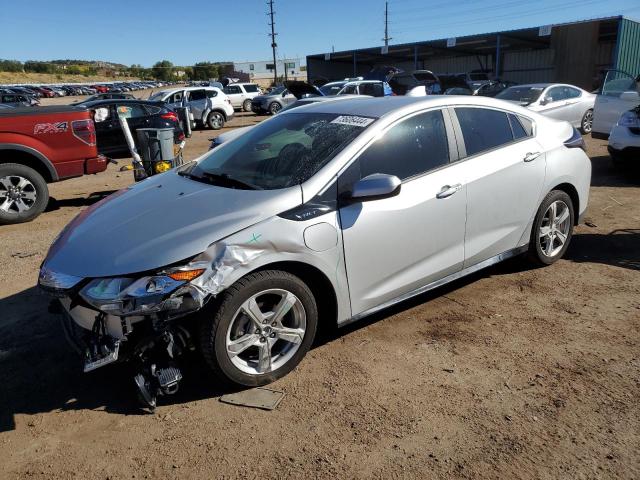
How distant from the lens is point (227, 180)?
3408 millimetres

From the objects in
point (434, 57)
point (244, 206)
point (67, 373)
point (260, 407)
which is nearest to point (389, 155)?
point (244, 206)

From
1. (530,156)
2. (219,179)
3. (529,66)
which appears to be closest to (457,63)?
(529,66)

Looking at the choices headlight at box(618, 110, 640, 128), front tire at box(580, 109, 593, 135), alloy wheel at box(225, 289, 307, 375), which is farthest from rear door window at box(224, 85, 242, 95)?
alloy wheel at box(225, 289, 307, 375)

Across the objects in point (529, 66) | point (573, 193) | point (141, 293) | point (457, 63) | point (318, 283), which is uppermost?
point (457, 63)

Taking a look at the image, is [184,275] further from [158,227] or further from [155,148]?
[155,148]

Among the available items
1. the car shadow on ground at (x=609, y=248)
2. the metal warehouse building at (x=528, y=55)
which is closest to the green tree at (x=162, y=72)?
the metal warehouse building at (x=528, y=55)

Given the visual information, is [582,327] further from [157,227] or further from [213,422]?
[157,227]

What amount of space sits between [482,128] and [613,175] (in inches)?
244

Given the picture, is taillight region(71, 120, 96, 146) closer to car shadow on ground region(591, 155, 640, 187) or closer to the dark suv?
the dark suv

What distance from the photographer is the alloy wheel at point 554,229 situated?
4.43 metres

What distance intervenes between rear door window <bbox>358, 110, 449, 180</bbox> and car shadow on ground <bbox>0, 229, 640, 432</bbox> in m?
1.11

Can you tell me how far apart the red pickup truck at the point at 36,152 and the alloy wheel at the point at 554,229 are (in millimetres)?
6032

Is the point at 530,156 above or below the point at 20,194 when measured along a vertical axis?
above

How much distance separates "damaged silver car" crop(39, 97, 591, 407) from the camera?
2.64m
